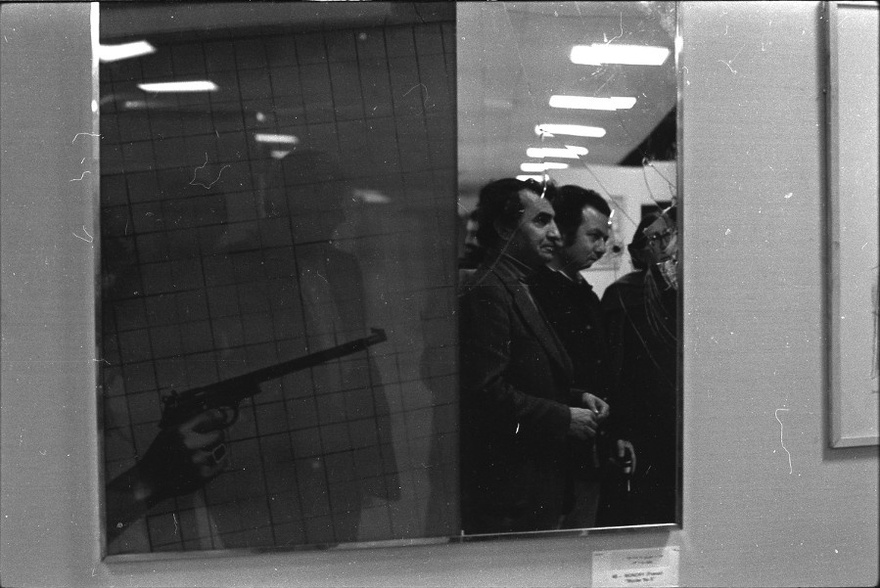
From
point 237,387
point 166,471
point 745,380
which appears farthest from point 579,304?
point 166,471

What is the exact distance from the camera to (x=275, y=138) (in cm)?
89

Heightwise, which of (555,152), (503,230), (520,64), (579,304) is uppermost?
(520,64)

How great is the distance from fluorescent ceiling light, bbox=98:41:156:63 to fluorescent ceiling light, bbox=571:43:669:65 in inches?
23.4

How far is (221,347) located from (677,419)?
2.15 feet

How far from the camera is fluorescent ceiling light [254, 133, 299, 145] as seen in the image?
888mm

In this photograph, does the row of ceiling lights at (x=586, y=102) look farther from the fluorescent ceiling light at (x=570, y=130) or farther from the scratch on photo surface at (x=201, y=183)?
the scratch on photo surface at (x=201, y=183)

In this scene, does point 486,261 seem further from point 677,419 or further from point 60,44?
point 60,44

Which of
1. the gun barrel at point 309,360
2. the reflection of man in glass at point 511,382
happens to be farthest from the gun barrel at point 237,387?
the reflection of man in glass at point 511,382

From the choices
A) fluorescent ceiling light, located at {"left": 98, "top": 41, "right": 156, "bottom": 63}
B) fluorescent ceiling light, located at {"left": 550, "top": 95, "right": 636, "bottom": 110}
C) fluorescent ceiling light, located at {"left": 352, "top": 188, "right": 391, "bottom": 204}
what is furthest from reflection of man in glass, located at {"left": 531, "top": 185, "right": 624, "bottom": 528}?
fluorescent ceiling light, located at {"left": 98, "top": 41, "right": 156, "bottom": 63}

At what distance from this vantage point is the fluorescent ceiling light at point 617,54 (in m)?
0.91

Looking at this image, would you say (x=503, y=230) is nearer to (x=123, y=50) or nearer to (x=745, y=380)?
(x=745, y=380)

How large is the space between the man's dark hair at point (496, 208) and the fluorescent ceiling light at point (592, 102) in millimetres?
131

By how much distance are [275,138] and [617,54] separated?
0.50 m

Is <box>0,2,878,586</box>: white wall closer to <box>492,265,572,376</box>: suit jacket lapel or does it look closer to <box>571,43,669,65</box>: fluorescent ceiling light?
<box>571,43,669,65</box>: fluorescent ceiling light
